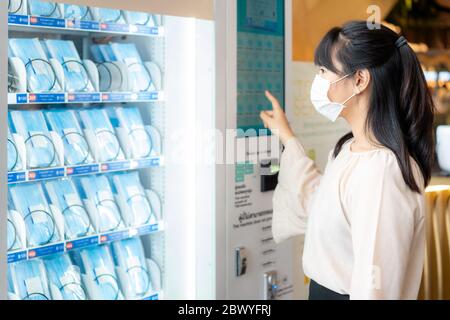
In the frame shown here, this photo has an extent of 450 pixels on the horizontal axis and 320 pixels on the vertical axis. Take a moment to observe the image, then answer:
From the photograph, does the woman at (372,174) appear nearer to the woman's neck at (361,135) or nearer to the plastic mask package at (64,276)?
the woman's neck at (361,135)

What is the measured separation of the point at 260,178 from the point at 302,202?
50 cm

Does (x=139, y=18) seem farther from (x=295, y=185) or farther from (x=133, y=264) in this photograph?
(x=133, y=264)

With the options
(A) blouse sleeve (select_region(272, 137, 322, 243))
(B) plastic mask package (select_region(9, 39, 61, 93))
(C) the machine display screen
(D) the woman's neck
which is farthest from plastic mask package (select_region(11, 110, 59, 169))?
(D) the woman's neck

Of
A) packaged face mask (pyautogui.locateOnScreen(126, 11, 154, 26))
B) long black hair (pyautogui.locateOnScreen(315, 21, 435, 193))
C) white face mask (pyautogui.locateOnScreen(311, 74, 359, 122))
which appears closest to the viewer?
long black hair (pyautogui.locateOnScreen(315, 21, 435, 193))

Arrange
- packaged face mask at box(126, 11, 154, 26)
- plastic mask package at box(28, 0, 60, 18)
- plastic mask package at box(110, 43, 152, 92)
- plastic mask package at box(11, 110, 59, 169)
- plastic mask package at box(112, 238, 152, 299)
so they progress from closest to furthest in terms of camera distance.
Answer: plastic mask package at box(28, 0, 60, 18)
plastic mask package at box(11, 110, 59, 169)
packaged face mask at box(126, 11, 154, 26)
plastic mask package at box(110, 43, 152, 92)
plastic mask package at box(112, 238, 152, 299)

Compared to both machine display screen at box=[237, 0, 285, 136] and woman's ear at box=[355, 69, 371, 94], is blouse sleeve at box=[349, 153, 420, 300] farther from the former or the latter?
machine display screen at box=[237, 0, 285, 136]

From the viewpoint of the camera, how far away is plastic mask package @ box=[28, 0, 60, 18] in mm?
2604

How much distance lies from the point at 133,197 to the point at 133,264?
307 millimetres

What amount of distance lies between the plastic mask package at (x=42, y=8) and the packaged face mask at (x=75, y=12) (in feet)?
0.17

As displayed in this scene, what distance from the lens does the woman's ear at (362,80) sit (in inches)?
93.3

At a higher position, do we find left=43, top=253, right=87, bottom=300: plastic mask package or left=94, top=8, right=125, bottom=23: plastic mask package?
left=94, top=8, right=125, bottom=23: plastic mask package

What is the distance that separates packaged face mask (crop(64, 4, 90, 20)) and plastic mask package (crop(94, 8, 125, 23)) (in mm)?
54

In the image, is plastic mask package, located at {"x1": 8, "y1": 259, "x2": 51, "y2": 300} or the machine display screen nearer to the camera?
plastic mask package, located at {"x1": 8, "y1": 259, "x2": 51, "y2": 300}
